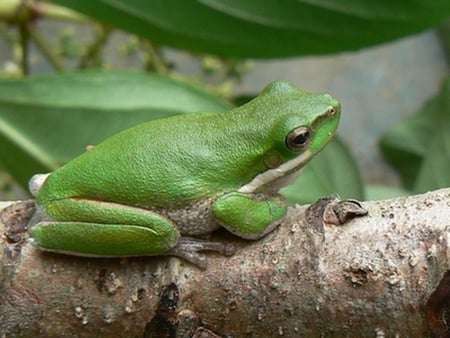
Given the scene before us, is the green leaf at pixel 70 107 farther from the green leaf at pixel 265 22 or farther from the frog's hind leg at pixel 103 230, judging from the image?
the frog's hind leg at pixel 103 230

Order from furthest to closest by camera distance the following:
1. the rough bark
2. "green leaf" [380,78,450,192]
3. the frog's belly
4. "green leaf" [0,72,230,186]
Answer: "green leaf" [380,78,450,192], "green leaf" [0,72,230,186], the frog's belly, the rough bark

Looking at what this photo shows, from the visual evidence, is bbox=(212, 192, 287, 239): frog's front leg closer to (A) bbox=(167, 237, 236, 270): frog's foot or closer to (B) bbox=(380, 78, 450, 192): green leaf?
(A) bbox=(167, 237, 236, 270): frog's foot

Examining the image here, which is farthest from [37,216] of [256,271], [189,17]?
[189,17]

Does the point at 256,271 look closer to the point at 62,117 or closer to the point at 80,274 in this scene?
the point at 80,274

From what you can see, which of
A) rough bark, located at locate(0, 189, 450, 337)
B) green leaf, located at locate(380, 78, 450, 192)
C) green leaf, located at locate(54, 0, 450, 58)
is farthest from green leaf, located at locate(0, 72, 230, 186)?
rough bark, located at locate(0, 189, 450, 337)

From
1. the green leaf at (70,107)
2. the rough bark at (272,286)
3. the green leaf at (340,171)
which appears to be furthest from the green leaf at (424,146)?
the rough bark at (272,286)

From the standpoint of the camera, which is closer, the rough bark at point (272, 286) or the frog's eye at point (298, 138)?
the rough bark at point (272, 286)

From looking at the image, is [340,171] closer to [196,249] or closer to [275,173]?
[275,173]
